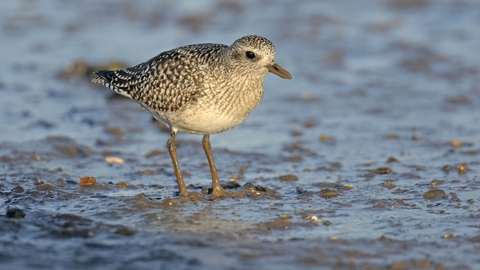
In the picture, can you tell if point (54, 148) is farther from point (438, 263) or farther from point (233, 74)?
point (438, 263)

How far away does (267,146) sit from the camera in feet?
38.0

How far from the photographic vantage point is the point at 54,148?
11211mm

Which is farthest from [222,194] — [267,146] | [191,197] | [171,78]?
[267,146]

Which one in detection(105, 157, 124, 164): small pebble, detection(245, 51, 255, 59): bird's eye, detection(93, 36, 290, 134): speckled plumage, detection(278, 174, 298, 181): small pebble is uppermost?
detection(245, 51, 255, 59): bird's eye

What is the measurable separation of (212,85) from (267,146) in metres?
2.99

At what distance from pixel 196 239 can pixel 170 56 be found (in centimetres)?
276

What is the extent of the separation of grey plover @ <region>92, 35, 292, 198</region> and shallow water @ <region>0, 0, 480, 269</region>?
91 centimetres

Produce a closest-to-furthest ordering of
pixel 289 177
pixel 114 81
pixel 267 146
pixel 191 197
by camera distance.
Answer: pixel 191 197 → pixel 289 177 → pixel 114 81 → pixel 267 146

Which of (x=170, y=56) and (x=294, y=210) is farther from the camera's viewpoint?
(x=170, y=56)

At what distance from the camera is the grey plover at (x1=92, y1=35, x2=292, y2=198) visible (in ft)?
28.6

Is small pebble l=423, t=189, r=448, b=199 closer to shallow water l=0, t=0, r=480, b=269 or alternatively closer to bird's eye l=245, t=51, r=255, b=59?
shallow water l=0, t=0, r=480, b=269

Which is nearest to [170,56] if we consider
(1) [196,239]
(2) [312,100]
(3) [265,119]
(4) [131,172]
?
(4) [131,172]

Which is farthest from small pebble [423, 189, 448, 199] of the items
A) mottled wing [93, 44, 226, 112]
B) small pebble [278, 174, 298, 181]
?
mottled wing [93, 44, 226, 112]

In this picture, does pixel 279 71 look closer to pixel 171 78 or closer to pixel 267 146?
pixel 171 78
